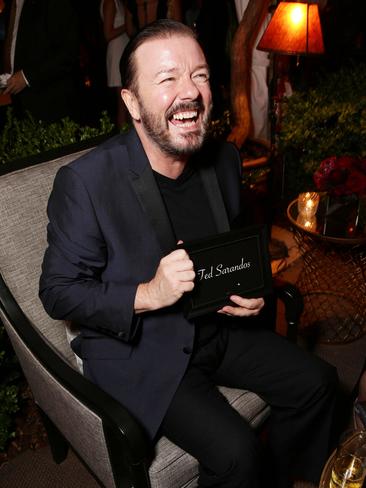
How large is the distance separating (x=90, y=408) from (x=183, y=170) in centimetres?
93

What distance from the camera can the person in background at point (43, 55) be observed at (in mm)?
3496

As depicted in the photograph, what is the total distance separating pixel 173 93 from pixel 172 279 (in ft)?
2.14

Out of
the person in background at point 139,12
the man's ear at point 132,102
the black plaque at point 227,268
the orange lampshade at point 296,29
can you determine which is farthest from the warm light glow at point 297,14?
the black plaque at point 227,268

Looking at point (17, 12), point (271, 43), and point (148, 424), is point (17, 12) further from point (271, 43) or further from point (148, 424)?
point (148, 424)

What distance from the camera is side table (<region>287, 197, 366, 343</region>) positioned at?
2.49 m

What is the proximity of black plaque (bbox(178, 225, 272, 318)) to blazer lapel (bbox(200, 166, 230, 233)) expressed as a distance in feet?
0.94

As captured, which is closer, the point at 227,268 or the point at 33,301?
the point at 227,268

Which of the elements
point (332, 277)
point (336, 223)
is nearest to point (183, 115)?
point (336, 223)

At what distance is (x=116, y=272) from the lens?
5.30 ft

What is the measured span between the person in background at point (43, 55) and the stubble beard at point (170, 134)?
2.36m

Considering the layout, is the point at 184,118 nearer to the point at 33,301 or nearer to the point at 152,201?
the point at 152,201

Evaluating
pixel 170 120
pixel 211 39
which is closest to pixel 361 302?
pixel 170 120

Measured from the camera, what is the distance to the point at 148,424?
154 cm

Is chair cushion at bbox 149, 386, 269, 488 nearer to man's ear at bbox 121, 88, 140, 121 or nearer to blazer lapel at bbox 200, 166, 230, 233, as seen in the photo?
blazer lapel at bbox 200, 166, 230, 233
